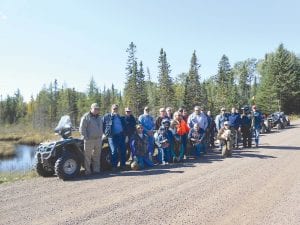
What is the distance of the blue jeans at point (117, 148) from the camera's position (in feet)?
41.9

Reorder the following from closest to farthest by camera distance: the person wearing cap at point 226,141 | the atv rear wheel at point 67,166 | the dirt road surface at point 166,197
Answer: the dirt road surface at point 166,197 → the atv rear wheel at point 67,166 → the person wearing cap at point 226,141

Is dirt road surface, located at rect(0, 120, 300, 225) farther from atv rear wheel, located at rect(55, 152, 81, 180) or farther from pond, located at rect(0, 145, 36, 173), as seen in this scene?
pond, located at rect(0, 145, 36, 173)

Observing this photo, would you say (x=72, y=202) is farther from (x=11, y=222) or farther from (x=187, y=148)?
(x=187, y=148)

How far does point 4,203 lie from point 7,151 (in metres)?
35.5

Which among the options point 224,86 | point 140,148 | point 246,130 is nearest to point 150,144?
point 140,148

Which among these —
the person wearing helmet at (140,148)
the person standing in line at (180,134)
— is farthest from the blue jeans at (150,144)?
the person standing in line at (180,134)

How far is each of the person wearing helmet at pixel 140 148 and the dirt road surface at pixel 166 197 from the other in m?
0.62

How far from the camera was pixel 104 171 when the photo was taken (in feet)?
40.9

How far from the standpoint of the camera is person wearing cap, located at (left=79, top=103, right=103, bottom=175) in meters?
11.8

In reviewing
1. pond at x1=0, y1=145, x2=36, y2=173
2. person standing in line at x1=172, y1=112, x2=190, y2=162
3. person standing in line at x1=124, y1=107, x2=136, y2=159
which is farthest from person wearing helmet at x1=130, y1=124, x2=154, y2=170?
pond at x1=0, y1=145, x2=36, y2=173

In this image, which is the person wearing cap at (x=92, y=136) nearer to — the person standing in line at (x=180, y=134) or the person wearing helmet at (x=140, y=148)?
the person wearing helmet at (x=140, y=148)

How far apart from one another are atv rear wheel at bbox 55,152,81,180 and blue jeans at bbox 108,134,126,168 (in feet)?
4.79

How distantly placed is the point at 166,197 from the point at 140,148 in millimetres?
4696

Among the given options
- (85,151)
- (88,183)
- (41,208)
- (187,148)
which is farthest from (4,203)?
(187,148)
